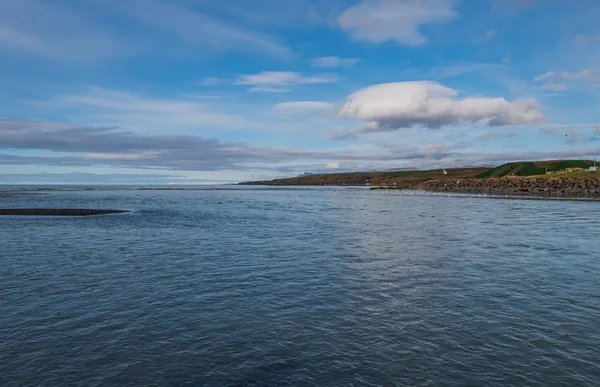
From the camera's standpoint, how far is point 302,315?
59.8 ft

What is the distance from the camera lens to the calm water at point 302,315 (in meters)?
13.0

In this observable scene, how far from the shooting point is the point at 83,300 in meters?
20.6

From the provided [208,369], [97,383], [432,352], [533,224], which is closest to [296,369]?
[208,369]

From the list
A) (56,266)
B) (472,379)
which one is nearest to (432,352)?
(472,379)

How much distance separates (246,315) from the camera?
18.4 m

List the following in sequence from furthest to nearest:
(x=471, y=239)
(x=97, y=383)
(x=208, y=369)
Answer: (x=471, y=239), (x=208, y=369), (x=97, y=383)

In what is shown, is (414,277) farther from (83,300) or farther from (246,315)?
(83,300)

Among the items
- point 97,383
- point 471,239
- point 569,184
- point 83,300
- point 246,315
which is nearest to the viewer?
point 97,383

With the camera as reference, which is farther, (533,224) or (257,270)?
(533,224)

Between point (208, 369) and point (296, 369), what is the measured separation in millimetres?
3136

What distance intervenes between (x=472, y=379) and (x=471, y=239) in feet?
103

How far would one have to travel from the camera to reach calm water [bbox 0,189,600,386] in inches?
512

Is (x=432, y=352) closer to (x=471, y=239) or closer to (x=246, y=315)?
(x=246, y=315)

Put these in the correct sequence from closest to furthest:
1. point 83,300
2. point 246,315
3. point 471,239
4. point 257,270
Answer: point 246,315
point 83,300
point 257,270
point 471,239
